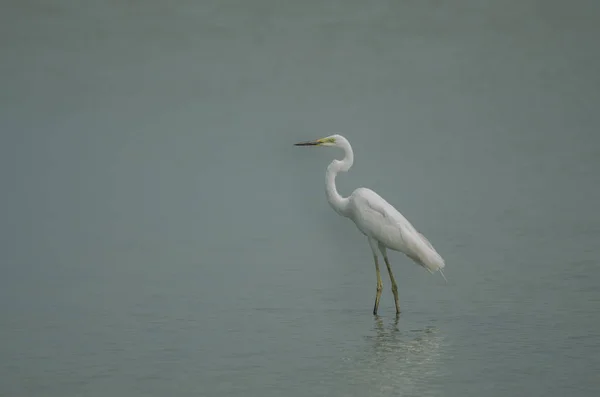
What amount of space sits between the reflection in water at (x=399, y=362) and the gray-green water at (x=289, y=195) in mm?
22

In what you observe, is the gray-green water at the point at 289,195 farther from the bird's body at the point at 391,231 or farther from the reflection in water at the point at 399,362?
the bird's body at the point at 391,231

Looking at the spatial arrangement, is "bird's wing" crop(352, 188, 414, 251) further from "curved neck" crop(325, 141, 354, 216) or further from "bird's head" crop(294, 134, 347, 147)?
"bird's head" crop(294, 134, 347, 147)

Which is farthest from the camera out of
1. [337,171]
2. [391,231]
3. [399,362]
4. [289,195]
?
[289,195]

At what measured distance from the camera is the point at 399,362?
6145 millimetres

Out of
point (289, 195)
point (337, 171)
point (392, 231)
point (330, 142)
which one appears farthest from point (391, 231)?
point (289, 195)

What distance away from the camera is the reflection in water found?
5660 mm

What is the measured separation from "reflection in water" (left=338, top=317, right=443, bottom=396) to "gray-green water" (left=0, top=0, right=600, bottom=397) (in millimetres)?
22

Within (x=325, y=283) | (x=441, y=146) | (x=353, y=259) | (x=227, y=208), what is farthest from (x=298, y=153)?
(x=325, y=283)

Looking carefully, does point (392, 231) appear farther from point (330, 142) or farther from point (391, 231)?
point (330, 142)

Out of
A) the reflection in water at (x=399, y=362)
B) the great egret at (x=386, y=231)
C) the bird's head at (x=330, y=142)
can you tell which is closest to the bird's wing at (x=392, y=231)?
the great egret at (x=386, y=231)

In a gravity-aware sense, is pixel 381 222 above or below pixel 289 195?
below

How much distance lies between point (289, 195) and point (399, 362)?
20.7 ft

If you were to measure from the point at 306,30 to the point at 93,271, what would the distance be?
13.2 metres

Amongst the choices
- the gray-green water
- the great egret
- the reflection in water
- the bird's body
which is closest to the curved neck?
the great egret
